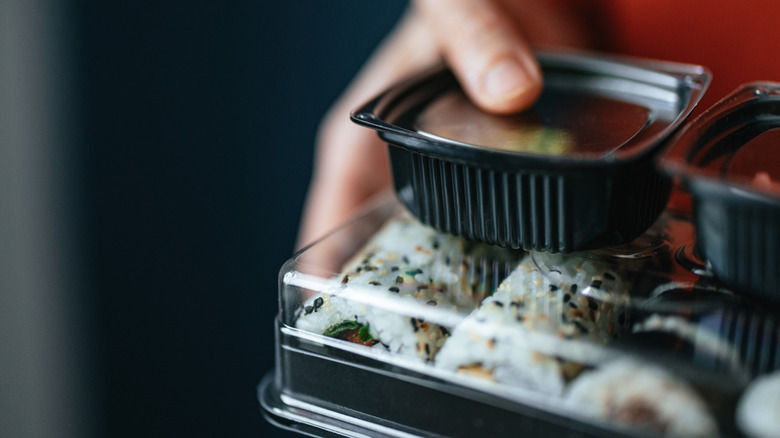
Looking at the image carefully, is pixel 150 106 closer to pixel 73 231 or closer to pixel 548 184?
pixel 73 231

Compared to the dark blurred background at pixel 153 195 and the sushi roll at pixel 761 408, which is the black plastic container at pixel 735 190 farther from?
the dark blurred background at pixel 153 195

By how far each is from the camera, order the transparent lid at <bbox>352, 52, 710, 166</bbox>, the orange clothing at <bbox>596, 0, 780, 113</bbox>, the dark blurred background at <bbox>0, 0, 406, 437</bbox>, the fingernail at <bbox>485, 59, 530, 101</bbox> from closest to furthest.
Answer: the transparent lid at <bbox>352, 52, 710, 166</bbox> < the fingernail at <bbox>485, 59, 530, 101</bbox> < the orange clothing at <bbox>596, 0, 780, 113</bbox> < the dark blurred background at <bbox>0, 0, 406, 437</bbox>

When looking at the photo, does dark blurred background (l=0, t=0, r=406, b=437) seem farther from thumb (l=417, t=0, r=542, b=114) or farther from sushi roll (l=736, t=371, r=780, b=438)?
sushi roll (l=736, t=371, r=780, b=438)

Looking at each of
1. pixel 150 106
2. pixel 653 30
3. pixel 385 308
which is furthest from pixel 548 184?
pixel 150 106

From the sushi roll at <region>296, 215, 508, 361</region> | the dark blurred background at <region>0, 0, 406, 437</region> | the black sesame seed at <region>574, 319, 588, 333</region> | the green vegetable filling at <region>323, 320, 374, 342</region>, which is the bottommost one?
the dark blurred background at <region>0, 0, 406, 437</region>

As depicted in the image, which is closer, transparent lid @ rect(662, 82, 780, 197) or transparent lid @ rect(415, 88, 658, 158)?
transparent lid @ rect(662, 82, 780, 197)

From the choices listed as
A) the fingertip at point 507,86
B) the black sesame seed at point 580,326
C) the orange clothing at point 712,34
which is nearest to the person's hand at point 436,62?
the fingertip at point 507,86

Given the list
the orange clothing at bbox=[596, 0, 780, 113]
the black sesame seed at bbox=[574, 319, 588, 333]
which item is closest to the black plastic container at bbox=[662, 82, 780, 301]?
the black sesame seed at bbox=[574, 319, 588, 333]

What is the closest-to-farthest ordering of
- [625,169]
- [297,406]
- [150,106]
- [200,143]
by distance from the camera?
[625,169] < [297,406] < [150,106] < [200,143]

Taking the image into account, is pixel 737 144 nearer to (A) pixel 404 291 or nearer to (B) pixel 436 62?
(A) pixel 404 291
